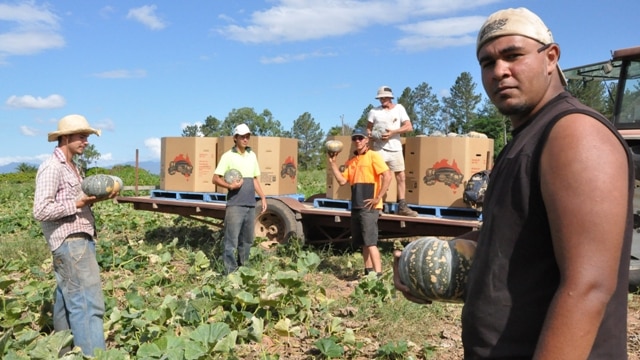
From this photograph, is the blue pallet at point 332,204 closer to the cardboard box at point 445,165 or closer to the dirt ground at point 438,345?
the cardboard box at point 445,165

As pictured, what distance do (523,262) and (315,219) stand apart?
7337 millimetres

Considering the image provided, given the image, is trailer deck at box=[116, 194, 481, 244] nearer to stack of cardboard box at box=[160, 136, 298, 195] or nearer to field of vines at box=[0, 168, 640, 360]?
stack of cardboard box at box=[160, 136, 298, 195]

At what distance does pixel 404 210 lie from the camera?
25.9 feet

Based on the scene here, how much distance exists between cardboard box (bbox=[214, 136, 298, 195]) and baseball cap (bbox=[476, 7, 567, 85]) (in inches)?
295

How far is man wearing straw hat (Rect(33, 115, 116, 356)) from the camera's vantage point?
435 centimetres

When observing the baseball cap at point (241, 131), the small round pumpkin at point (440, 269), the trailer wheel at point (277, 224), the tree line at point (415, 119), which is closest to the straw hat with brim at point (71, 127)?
the baseball cap at point (241, 131)

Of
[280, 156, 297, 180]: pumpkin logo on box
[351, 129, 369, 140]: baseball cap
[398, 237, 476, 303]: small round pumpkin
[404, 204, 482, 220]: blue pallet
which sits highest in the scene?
[351, 129, 369, 140]: baseball cap

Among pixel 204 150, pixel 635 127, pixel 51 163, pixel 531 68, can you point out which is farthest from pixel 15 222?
pixel 531 68

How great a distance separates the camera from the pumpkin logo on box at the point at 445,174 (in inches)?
304

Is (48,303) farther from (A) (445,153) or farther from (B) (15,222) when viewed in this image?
(B) (15,222)

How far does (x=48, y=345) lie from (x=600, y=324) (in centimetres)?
394

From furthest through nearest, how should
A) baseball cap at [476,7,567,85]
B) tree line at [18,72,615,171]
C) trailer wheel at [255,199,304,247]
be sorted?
tree line at [18,72,615,171] < trailer wheel at [255,199,304,247] < baseball cap at [476,7,567,85]

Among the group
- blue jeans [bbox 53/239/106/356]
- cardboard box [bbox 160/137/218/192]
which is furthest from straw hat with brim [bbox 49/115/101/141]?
cardboard box [bbox 160/137/218/192]

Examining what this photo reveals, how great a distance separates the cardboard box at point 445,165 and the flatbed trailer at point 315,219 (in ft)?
0.63
